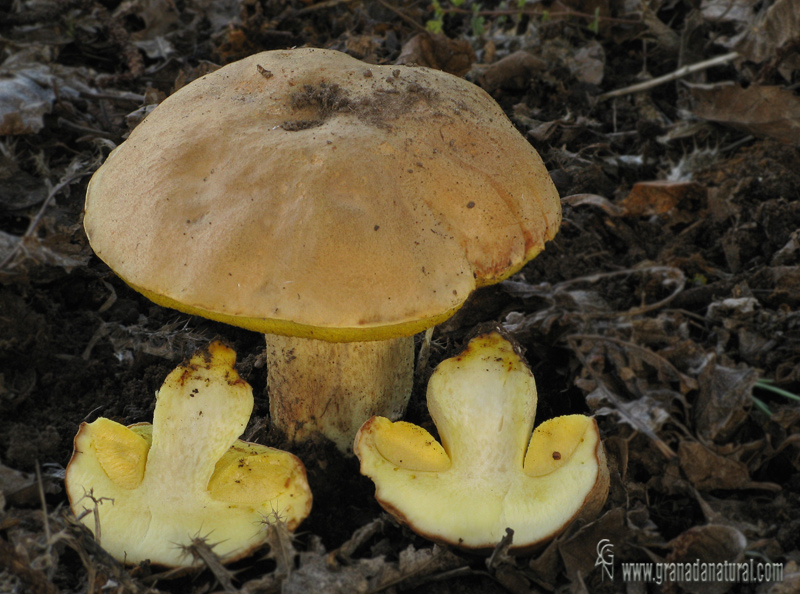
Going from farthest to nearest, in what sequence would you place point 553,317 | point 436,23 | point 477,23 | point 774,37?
point 477,23 → point 436,23 → point 774,37 → point 553,317

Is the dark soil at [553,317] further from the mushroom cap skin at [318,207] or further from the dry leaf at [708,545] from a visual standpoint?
the mushroom cap skin at [318,207]

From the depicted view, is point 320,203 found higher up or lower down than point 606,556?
higher up

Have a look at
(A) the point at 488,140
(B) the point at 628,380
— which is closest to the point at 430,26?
(A) the point at 488,140

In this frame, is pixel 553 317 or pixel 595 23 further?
pixel 595 23

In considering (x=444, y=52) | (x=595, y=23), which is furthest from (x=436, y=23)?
(x=595, y=23)

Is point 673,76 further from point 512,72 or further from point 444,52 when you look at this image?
point 444,52

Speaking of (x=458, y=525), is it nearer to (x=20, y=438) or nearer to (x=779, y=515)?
(x=779, y=515)

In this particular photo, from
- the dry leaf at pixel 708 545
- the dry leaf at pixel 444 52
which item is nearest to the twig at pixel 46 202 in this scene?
the dry leaf at pixel 444 52
